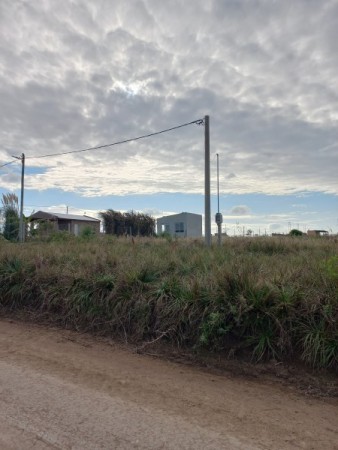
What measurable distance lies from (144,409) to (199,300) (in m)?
2.33

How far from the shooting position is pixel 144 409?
402 cm

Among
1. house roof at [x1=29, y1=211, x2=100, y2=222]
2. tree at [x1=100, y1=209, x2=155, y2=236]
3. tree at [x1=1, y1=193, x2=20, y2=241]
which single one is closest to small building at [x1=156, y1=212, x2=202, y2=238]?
tree at [x1=100, y1=209, x2=155, y2=236]

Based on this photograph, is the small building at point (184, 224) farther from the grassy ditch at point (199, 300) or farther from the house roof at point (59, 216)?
the grassy ditch at point (199, 300)

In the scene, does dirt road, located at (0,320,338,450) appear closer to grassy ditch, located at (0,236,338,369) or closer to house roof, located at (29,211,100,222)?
grassy ditch, located at (0,236,338,369)

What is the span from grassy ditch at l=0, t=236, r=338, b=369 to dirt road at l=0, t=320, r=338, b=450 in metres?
0.64

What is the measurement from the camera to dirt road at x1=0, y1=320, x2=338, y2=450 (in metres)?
3.43

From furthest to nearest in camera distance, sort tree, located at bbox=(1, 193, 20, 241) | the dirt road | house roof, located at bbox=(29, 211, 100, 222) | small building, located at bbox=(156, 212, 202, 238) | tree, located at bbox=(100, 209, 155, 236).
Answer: tree, located at bbox=(100, 209, 155, 236), small building, located at bbox=(156, 212, 202, 238), house roof, located at bbox=(29, 211, 100, 222), tree, located at bbox=(1, 193, 20, 241), the dirt road

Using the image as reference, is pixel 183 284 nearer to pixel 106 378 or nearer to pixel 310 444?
pixel 106 378

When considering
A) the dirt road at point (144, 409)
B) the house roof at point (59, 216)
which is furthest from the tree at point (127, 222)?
the dirt road at point (144, 409)

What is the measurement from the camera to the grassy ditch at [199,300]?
5270 mm

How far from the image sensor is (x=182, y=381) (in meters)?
4.87

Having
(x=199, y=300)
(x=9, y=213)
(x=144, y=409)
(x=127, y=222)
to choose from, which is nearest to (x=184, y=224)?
(x=127, y=222)

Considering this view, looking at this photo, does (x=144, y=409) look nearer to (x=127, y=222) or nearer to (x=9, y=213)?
(x=9, y=213)

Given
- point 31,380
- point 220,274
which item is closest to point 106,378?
point 31,380
